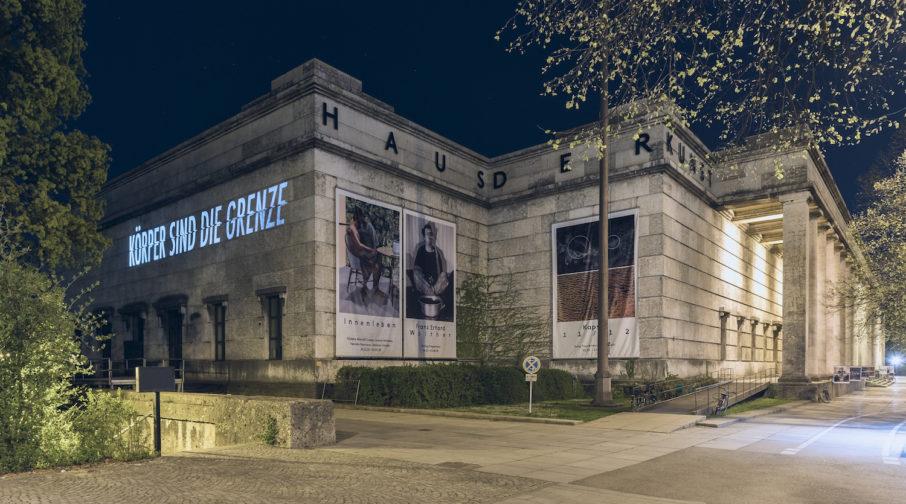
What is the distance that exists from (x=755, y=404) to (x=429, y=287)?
15.1 meters

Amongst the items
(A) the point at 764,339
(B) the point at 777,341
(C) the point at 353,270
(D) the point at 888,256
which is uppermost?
(D) the point at 888,256

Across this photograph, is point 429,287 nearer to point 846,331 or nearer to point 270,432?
point 270,432

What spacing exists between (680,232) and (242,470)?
26.5 metres

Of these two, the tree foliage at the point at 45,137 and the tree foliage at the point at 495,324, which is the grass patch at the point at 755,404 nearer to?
the tree foliage at the point at 495,324

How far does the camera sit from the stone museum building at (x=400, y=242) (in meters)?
27.7

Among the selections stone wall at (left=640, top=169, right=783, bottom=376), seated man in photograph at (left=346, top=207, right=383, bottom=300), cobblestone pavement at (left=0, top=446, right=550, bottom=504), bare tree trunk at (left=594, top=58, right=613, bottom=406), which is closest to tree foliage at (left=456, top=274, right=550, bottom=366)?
stone wall at (left=640, top=169, right=783, bottom=376)

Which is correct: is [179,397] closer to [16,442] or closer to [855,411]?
[16,442]

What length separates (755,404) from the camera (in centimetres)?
2739

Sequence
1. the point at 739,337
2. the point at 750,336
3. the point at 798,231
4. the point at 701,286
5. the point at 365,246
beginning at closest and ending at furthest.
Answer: the point at 365,246 < the point at 798,231 < the point at 701,286 < the point at 739,337 < the point at 750,336

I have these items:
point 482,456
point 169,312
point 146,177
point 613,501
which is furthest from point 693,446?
point 146,177

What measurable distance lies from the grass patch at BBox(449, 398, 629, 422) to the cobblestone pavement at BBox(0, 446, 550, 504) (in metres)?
9.90

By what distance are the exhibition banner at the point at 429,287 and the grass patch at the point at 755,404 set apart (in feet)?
44.4

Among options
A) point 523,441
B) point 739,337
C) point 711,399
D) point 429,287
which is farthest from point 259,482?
point 739,337

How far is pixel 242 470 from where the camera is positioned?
10.7 m
